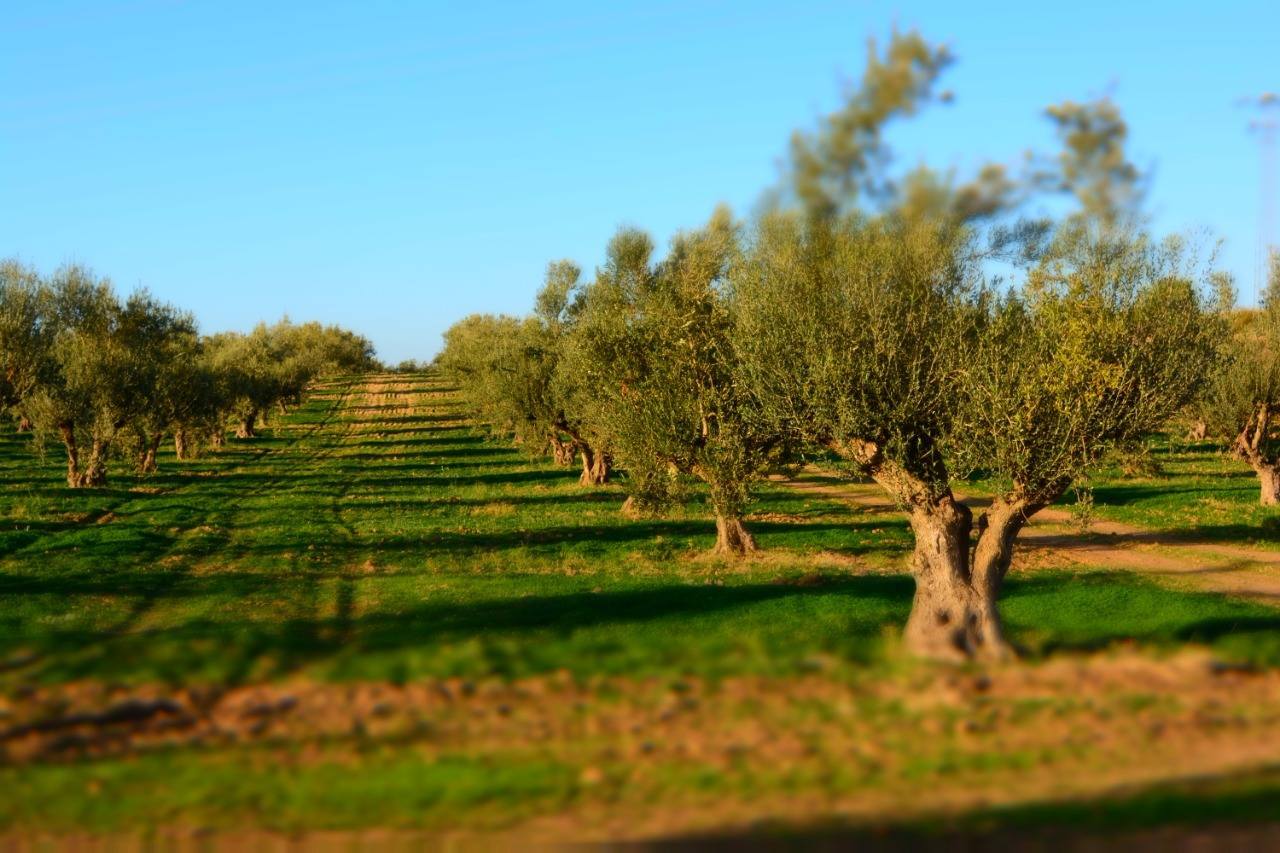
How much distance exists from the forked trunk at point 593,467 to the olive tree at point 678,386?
20.5m

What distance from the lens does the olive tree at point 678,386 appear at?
3294 centimetres

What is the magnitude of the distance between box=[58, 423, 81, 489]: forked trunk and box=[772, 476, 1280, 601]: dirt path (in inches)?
1747

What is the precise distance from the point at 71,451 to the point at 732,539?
36861mm

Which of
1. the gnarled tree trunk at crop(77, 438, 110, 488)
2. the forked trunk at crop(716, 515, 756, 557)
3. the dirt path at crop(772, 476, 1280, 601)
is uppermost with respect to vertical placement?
the gnarled tree trunk at crop(77, 438, 110, 488)

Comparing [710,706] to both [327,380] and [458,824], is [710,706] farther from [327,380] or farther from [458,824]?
[327,380]

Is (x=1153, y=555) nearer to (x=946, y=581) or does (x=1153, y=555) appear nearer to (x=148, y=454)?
(x=946, y=581)

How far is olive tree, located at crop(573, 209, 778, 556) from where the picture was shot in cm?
3294

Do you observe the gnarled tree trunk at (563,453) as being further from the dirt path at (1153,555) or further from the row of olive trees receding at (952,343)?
the row of olive trees receding at (952,343)

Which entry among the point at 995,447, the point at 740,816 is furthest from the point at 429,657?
the point at 995,447

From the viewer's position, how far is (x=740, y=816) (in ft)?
23.4

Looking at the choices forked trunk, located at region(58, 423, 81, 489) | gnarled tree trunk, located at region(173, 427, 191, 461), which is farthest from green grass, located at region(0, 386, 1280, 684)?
gnarled tree trunk, located at region(173, 427, 191, 461)

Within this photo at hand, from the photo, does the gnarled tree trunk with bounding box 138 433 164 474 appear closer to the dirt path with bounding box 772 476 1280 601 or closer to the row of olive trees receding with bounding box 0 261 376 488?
the row of olive trees receding with bounding box 0 261 376 488

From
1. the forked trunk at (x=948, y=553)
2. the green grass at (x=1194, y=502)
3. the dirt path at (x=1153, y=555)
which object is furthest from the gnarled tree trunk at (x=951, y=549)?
the green grass at (x=1194, y=502)

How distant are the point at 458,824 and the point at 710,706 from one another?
8.56 ft
